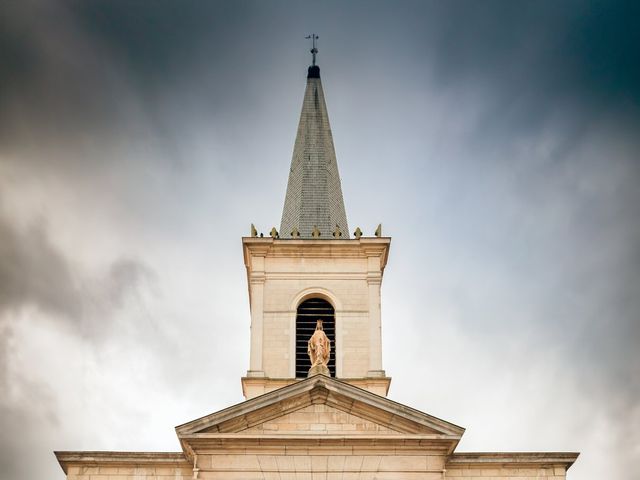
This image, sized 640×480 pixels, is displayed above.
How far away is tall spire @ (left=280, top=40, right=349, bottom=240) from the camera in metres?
39.5

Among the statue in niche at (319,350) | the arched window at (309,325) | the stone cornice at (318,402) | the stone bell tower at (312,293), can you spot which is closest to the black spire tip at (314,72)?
the stone bell tower at (312,293)

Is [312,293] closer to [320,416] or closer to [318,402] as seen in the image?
[318,402]

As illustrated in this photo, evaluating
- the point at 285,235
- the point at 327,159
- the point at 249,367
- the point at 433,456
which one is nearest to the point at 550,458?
the point at 433,456

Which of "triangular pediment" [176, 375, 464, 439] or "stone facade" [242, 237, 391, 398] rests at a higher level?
"stone facade" [242, 237, 391, 398]

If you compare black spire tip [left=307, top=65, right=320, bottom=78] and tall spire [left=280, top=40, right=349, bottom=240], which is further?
black spire tip [left=307, top=65, right=320, bottom=78]

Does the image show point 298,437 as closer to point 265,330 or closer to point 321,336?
point 321,336

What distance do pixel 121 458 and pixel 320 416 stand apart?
608 cm

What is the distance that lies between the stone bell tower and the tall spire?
52mm

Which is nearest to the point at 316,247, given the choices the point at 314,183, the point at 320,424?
the point at 314,183

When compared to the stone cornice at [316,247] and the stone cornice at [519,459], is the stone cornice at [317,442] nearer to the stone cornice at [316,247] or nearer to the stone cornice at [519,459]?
the stone cornice at [519,459]

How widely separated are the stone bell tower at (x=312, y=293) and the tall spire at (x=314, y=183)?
0.05m

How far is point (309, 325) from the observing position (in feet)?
120

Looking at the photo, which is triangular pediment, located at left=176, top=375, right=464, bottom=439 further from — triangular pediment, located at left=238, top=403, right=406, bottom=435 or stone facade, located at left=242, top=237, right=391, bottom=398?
stone facade, located at left=242, top=237, right=391, bottom=398

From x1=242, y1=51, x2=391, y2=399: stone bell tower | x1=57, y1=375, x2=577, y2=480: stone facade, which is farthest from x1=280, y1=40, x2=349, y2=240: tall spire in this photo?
x1=57, y1=375, x2=577, y2=480: stone facade
